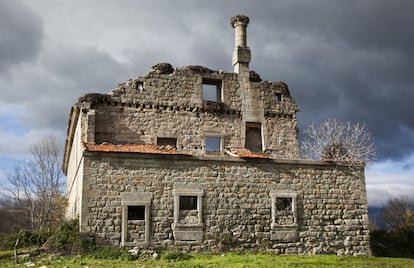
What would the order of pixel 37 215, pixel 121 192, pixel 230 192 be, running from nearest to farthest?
pixel 121 192, pixel 230 192, pixel 37 215

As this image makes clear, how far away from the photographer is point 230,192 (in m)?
17.5

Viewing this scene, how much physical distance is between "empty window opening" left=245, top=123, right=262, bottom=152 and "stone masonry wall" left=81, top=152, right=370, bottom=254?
4869 mm

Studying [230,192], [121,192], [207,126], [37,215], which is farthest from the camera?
[37,215]

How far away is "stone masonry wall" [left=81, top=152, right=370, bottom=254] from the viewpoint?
1633 cm

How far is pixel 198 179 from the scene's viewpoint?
17.3m

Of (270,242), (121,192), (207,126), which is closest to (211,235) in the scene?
(270,242)

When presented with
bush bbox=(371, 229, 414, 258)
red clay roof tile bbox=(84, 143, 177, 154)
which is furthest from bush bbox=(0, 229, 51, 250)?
bush bbox=(371, 229, 414, 258)

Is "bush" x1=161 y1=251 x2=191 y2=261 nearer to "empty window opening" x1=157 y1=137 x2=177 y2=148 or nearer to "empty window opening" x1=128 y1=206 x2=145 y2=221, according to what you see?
"empty window opening" x1=128 y1=206 x2=145 y2=221

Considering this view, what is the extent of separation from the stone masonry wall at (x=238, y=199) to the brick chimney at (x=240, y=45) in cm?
710

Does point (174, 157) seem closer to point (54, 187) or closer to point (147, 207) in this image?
point (147, 207)

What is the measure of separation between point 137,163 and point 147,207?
161 cm

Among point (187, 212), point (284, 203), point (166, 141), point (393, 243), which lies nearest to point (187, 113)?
point (166, 141)

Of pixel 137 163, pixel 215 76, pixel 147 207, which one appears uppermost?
pixel 215 76

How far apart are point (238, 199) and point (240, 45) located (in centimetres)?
962
